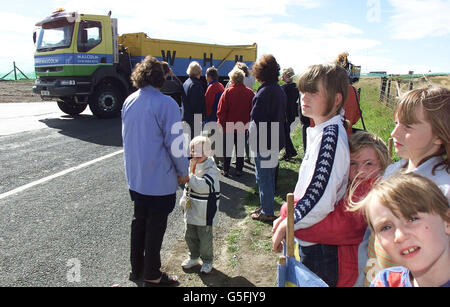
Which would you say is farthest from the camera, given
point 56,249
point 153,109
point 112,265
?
point 56,249

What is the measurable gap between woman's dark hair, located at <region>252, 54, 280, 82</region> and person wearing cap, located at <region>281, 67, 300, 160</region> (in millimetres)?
2581

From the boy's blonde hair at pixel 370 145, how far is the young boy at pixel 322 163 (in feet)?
0.68

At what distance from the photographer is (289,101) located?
24.1ft

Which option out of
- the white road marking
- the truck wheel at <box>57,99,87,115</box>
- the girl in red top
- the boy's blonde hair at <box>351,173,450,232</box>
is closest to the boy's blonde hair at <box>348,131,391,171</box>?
the girl in red top

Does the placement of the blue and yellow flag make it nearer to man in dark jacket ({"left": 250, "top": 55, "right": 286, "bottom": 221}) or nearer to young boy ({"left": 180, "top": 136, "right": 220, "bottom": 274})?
young boy ({"left": 180, "top": 136, "right": 220, "bottom": 274})

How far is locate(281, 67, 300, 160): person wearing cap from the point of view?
23.3 feet

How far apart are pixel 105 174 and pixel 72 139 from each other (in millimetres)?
3106

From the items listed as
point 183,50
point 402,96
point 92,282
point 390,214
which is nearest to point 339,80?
point 402,96

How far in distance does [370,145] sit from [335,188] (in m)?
0.44

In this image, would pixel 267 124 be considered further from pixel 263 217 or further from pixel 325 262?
pixel 325 262

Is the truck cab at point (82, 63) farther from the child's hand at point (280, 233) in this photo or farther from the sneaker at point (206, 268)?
the child's hand at point (280, 233)

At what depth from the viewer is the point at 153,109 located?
2.89 metres

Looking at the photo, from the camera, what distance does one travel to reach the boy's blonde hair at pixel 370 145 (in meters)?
2.05

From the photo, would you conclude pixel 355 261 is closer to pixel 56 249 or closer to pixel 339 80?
pixel 339 80
